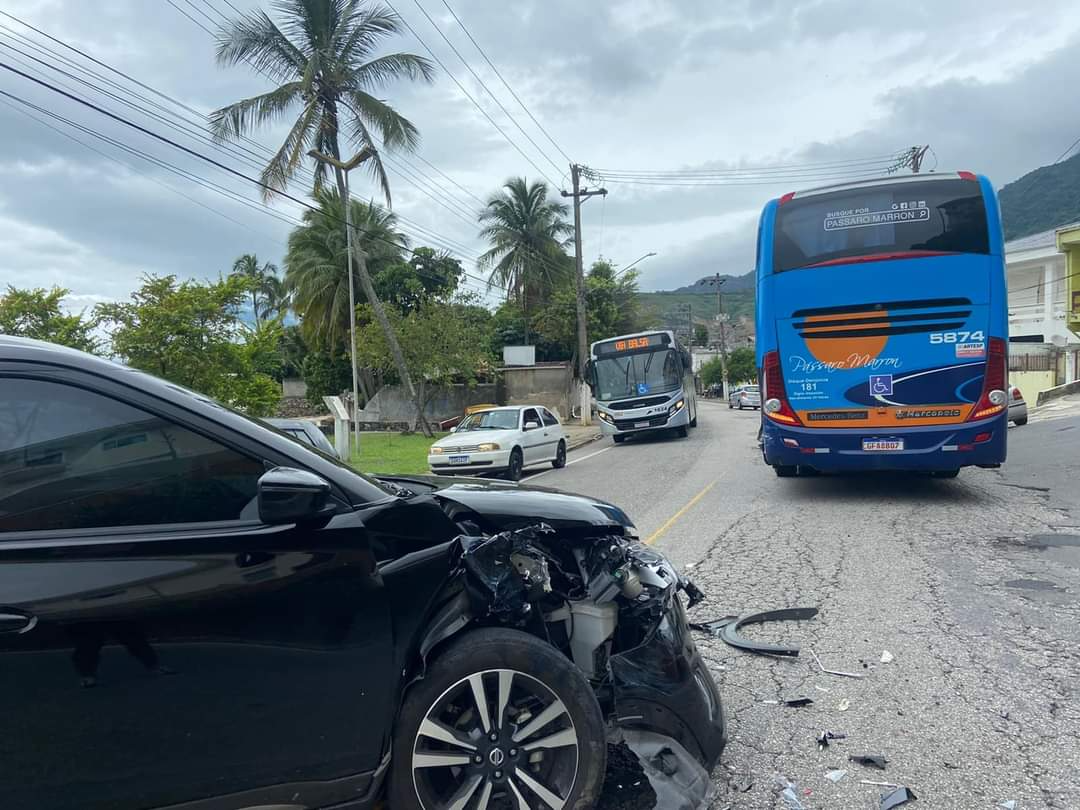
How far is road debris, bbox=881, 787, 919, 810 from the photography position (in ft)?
10.0

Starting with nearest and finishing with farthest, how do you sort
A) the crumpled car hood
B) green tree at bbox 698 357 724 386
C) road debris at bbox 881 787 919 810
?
1. road debris at bbox 881 787 919 810
2. the crumpled car hood
3. green tree at bbox 698 357 724 386

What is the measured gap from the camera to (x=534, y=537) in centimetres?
323

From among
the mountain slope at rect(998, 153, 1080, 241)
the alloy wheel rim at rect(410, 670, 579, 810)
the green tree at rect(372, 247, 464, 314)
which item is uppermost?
the mountain slope at rect(998, 153, 1080, 241)

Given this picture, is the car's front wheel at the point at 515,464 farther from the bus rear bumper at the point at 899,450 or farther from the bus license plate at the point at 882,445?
the bus license plate at the point at 882,445

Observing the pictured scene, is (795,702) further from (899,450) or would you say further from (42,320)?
(42,320)

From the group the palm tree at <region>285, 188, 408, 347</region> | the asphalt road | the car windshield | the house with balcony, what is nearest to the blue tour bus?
the asphalt road

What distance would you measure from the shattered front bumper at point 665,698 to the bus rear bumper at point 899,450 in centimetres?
718

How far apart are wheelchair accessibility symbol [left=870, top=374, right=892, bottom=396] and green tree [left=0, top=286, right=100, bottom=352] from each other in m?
12.8

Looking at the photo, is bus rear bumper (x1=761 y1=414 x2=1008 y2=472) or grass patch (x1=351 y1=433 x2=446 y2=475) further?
grass patch (x1=351 y1=433 x2=446 y2=475)

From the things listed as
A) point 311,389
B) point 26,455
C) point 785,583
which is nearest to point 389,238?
point 311,389

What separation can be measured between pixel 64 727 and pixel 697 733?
2165 mm

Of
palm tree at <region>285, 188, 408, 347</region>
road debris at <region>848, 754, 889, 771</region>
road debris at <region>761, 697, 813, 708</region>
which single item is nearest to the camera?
road debris at <region>848, 754, 889, 771</region>

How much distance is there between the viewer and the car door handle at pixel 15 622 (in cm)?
219

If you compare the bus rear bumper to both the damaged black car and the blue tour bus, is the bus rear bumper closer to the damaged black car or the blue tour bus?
the blue tour bus
